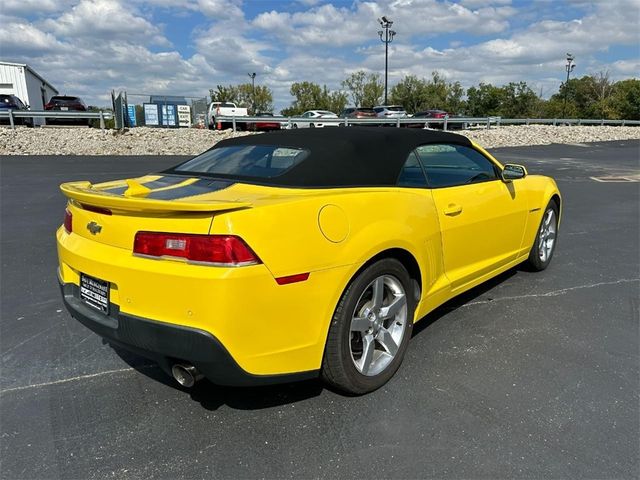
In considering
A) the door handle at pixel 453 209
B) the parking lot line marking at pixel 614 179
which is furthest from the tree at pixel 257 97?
the door handle at pixel 453 209

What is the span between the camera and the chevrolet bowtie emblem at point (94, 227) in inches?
99.0

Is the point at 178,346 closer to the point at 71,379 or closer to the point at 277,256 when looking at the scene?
the point at 277,256

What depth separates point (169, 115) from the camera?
91.9 ft

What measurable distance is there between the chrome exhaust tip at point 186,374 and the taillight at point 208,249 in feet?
1.78

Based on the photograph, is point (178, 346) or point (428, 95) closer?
point (178, 346)

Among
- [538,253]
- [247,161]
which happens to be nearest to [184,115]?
[538,253]

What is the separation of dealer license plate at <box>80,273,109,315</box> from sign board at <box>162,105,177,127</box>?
27.1 m

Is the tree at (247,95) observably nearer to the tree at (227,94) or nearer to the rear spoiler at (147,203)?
the tree at (227,94)

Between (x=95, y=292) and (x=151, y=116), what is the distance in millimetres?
27174

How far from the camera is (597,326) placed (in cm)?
372

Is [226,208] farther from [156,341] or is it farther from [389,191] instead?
[389,191]

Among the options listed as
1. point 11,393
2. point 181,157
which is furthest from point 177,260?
point 181,157

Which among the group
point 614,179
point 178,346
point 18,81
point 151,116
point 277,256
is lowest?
point 614,179

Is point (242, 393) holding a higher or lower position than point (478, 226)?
lower
